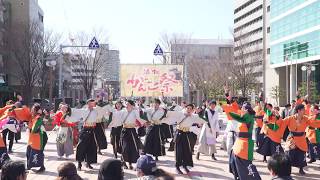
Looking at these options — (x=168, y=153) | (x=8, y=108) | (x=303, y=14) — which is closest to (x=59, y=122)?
(x=8, y=108)

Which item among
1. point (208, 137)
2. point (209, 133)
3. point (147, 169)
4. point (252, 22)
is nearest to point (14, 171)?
point (147, 169)

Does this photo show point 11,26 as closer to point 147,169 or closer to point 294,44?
point 294,44

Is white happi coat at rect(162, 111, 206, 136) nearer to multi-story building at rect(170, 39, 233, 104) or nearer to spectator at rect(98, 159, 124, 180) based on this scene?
spectator at rect(98, 159, 124, 180)

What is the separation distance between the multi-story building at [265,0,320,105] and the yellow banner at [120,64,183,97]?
20463 mm

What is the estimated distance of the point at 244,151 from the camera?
344 inches

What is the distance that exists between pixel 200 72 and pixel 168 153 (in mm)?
39996

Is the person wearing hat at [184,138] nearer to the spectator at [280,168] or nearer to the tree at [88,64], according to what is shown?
the spectator at [280,168]

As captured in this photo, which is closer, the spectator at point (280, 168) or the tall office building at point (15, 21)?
the spectator at point (280, 168)

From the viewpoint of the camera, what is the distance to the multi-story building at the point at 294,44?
152 feet

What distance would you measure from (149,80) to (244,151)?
1680 cm

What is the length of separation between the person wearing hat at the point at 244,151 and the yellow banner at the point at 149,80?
16.0 meters

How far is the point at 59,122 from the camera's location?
43.4 feet

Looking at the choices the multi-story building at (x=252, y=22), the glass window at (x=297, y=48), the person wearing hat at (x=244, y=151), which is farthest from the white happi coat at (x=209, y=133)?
the multi-story building at (x=252, y=22)

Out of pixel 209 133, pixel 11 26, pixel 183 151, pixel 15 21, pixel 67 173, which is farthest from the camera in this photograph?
pixel 15 21
